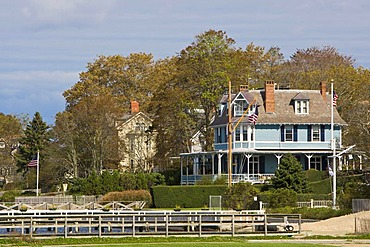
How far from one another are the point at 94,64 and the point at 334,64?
3257cm

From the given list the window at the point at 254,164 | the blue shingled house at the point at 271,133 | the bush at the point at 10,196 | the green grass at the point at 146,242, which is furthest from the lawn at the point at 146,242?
the bush at the point at 10,196

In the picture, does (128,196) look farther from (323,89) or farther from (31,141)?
(31,141)

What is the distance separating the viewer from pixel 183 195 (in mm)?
75938

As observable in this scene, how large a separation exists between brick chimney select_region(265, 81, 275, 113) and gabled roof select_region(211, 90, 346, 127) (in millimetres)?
406

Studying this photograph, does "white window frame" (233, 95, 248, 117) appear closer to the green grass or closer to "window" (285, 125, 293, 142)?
"window" (285, 125, 293, 142)

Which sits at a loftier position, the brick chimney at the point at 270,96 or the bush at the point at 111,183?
the brick chimney at the point at 270,96

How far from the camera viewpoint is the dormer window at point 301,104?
8675 cm

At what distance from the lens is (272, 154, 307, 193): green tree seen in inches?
2825

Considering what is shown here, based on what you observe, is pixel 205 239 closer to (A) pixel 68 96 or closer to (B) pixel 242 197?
(B) pixel 242 197

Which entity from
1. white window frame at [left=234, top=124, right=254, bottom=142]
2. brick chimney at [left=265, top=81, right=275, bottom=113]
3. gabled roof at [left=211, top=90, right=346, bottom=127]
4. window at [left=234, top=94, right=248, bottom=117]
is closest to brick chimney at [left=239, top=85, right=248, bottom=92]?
gabled roof at [left=211, top=90, right=346, bottom=127]

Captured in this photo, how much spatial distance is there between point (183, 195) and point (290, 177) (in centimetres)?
961

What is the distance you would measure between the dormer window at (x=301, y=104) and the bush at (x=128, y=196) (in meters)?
18.0

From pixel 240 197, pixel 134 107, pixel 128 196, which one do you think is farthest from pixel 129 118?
pixel 240 197

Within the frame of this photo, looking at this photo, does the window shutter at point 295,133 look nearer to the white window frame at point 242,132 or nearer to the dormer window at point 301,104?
the dormer window at point 301,104
